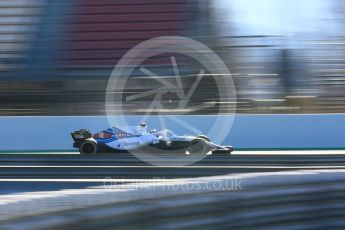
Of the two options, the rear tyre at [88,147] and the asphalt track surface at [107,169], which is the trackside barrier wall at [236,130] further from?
the asphalt track surface at [107,169]

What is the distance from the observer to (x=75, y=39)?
21.4 metres

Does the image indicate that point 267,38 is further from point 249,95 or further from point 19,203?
point 19,203

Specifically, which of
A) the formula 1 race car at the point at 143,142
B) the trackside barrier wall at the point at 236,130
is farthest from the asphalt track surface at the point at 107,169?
the trackside barrier wall at the point at 236,130

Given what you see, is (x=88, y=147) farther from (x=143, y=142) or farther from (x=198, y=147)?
(x=198, y=147)

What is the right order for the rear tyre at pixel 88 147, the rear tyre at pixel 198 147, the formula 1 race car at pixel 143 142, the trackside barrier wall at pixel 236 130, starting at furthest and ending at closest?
the trackside barrier wall at pixel 236 130 → the rear tyre at pixel 88 147 → the rear tyre at pixel 198 147 → the formula 1 race car at pixel 143 142

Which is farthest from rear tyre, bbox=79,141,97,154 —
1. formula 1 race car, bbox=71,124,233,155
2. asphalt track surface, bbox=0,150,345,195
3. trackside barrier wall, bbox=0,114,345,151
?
trackside barrier wall, bbox=0,114,345,151

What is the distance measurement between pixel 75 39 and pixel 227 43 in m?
5.81

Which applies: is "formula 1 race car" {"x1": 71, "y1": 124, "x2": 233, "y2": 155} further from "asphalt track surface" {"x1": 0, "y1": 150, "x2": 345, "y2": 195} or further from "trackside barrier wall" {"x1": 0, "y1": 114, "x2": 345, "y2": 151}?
"trackside barrier wall" {"x1": 0, "y1": 114, "x2": 345, "y2": 151}

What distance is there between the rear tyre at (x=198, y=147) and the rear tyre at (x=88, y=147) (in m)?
2.22

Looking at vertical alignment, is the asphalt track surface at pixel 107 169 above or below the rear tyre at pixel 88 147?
below

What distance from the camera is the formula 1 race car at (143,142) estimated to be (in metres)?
11.4

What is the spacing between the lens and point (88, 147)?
12.5 metres

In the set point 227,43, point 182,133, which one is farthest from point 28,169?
point 227,43

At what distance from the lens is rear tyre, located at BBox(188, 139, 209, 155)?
1157cm
